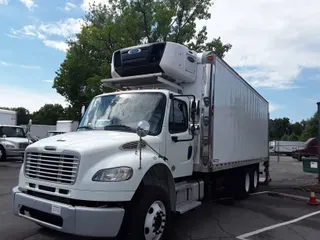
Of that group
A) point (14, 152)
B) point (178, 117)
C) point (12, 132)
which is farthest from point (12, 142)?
point (178, 117)

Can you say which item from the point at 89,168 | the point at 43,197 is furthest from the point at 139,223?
the point at 43,197

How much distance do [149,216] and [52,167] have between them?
5.11 ft

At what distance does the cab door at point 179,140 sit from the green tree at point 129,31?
14572 mm

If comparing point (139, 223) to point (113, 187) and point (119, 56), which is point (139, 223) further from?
point (119, 56)

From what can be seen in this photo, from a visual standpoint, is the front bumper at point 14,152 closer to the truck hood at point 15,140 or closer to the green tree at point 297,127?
the truck hood at point 15,140

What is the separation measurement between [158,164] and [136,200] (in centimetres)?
79

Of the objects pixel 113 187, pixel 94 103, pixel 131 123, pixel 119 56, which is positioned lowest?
pixel 113 187

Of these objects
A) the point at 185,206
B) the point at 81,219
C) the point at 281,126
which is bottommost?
the point at 185,206

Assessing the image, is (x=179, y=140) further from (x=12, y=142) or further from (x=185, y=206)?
(x=12, y=142)

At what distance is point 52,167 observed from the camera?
178 inches

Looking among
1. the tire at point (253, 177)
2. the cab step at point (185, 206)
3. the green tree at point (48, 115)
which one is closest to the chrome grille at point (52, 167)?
the cab step at point (185, 206)

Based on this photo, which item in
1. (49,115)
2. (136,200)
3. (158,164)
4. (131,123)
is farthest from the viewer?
(49,115)

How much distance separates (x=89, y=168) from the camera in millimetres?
4293

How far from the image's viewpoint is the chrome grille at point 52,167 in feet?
14.1
